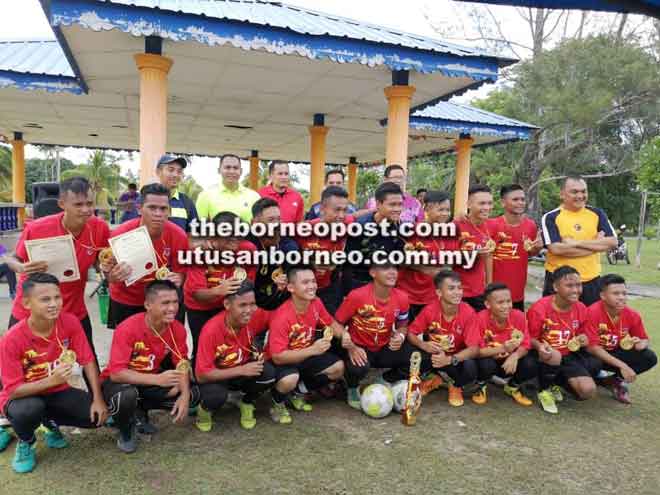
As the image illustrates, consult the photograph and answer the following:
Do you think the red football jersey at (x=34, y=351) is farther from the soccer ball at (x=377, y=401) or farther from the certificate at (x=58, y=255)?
the soccer ball at (x=377, y=401)

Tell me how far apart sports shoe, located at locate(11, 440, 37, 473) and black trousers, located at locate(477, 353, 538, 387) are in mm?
3150

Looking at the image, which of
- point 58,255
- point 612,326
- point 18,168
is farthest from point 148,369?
point 18,168

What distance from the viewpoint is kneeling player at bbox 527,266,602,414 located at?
13.2 ft

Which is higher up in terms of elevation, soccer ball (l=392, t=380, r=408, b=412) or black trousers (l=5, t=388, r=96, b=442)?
black trousers (l=5, t=388, r=96, b=442)

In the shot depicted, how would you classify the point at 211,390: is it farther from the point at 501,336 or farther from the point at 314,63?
the point at 314,63

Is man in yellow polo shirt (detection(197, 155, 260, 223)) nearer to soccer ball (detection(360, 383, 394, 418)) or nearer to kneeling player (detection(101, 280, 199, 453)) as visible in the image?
kneeling player (detection(101, 280, 199, 453))

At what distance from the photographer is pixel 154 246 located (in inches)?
139

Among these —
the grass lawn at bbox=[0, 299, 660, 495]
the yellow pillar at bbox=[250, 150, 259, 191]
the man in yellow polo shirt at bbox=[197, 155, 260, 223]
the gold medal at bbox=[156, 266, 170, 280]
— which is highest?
the yellow pillar at bbox=[250, 150, 259, 191]

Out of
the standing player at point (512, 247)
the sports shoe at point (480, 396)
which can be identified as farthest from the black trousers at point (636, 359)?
the sports shoe at point (480, 396)

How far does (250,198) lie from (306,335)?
1.62 metres

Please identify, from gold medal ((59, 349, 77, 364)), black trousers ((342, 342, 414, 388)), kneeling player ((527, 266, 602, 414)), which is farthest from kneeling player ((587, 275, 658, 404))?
gold medal ((59, 349, 77, 364))

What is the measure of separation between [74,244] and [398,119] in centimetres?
484

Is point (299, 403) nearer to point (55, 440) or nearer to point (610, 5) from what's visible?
point (55, 440)

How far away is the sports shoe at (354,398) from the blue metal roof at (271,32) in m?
3.74
